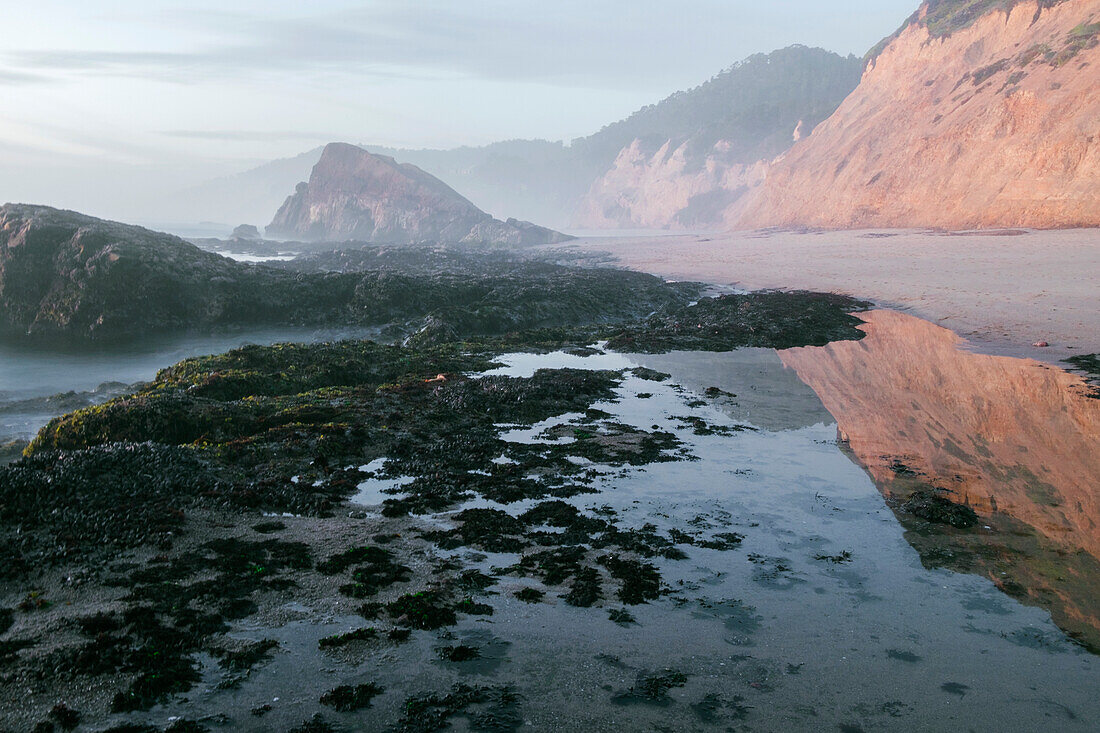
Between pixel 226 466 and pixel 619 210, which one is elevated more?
pixel 619 210

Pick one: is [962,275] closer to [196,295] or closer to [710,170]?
[196,295]

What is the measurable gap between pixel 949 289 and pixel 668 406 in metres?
23.1

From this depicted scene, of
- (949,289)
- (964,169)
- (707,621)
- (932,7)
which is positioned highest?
(932,7)

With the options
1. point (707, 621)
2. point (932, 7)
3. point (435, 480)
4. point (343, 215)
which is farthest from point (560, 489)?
point (343, 215)

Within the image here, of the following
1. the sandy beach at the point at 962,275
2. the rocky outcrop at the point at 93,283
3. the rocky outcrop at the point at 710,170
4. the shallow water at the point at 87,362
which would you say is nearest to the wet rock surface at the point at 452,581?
the shallow water at the point at 87,362

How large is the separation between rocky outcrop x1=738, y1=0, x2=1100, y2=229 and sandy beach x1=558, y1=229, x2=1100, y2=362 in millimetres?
5251

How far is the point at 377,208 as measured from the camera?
12525cm

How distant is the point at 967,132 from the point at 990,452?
2545 inches

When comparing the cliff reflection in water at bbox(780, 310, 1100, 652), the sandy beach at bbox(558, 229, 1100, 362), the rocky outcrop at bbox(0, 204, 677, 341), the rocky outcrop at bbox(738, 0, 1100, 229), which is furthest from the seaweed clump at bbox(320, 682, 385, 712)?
the rocky outcrop at bbox(738, 0, 1100, 229)

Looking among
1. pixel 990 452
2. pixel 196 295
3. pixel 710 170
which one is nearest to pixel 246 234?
pixel 710 170

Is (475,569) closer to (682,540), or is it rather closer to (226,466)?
(682,540)

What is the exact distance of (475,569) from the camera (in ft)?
25.0

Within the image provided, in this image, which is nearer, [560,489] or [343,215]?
[560,489]

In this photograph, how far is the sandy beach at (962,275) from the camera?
21781 mm
